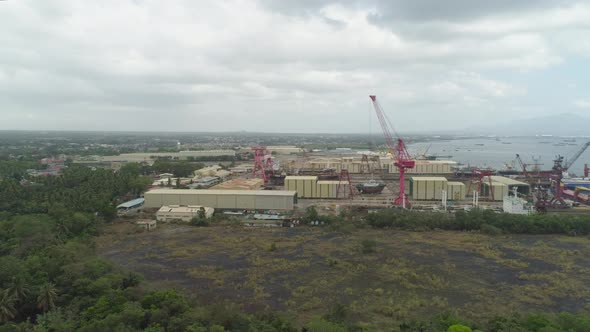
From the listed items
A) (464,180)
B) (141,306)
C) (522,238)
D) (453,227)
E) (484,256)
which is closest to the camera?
(141,306)

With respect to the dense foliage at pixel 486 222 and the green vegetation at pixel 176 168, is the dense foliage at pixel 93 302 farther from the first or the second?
the green vegetation at pixel 176 168

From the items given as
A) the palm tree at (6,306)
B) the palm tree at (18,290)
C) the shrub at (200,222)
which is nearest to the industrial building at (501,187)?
the shrub at (200,222)

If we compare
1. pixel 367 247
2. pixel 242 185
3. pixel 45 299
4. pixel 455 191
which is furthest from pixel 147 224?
pixel 455 191

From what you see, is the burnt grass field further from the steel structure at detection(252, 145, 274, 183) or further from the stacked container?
the steel structure at detection(252, 145, 274, 183)

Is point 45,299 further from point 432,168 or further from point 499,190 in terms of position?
point 432,168

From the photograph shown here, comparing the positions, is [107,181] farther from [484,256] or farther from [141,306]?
[484,256]

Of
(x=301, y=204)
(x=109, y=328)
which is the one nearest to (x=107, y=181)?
(x=301, y=204)

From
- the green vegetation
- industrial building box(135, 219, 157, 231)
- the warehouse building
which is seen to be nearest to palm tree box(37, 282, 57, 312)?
industrial building box(135, 219, 157, 231)
